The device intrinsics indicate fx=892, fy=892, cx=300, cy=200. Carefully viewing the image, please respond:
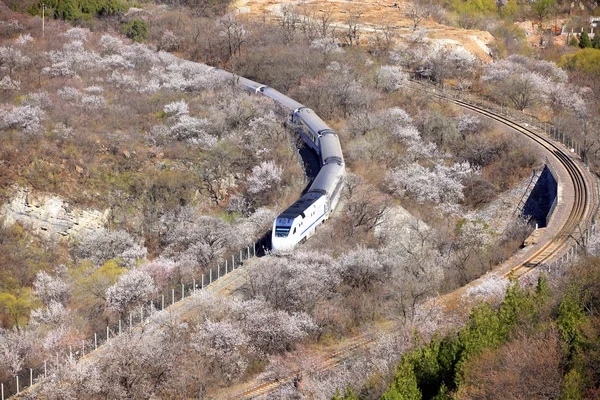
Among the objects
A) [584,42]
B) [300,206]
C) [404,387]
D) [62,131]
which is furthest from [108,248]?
[584,42]

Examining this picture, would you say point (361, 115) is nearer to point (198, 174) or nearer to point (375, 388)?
point (198, 174)

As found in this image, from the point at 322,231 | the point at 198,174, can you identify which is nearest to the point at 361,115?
the point at 198,174

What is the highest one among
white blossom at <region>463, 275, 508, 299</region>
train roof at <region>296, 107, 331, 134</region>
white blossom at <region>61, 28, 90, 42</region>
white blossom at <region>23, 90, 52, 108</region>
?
white blossom at <region>61, 28, 90, 42</region>

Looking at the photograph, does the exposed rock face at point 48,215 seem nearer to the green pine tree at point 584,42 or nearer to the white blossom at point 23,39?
the white blossom at point 23,39

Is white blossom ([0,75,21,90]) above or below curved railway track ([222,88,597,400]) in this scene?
above

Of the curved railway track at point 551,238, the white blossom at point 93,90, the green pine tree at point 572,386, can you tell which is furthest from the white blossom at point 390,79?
the green pine tree at point 572,386

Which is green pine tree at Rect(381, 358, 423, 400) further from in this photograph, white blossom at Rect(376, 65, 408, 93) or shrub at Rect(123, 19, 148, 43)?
shrub at Rect(123, 19, 148, 43)

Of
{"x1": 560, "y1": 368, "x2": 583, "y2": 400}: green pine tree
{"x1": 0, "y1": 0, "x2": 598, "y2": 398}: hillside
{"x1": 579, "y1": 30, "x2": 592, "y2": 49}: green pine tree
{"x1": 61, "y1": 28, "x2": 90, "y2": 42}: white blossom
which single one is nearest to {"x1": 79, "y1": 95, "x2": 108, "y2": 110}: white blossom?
{"x1": 0, "y1": 0, "x2": 598, "y2": 398}: hillside
